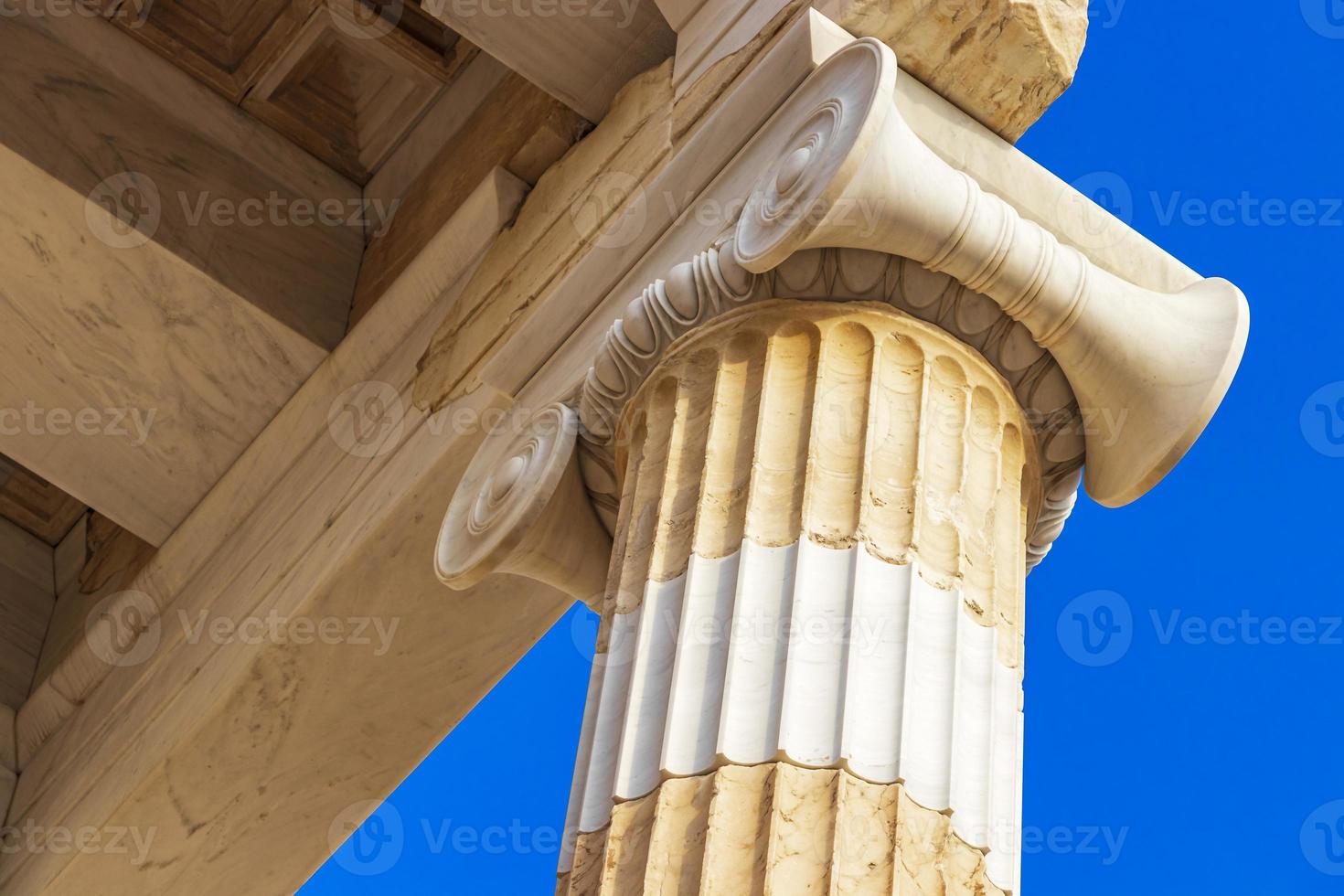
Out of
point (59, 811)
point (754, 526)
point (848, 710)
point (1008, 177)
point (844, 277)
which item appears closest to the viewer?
point (848, 710)

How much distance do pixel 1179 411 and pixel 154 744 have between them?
713 centimetres

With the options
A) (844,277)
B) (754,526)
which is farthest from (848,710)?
(844,277)

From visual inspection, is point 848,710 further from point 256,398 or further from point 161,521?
point 161,521

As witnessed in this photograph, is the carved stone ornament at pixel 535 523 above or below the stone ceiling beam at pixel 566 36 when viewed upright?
below

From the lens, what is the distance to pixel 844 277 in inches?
351

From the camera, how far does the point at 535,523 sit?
967 centimetres
